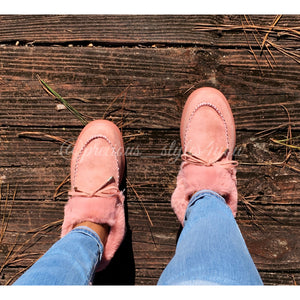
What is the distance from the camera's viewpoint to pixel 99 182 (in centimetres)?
122

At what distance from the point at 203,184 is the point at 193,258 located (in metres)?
0.36

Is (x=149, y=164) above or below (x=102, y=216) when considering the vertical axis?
above

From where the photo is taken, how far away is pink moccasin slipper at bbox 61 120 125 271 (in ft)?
3.72

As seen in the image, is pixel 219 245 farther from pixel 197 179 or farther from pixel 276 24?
pixel 276 24

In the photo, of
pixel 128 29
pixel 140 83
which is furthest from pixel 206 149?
pixel 128 29

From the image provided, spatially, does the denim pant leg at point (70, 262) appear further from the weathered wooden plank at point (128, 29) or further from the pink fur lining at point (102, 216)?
the weathered wooden plank at point (128, 29)

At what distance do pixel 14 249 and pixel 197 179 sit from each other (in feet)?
2.96

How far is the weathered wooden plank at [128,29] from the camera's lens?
4.00ft

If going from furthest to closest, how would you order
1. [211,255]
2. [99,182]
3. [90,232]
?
[99,182] < [90,232] < [211,255]

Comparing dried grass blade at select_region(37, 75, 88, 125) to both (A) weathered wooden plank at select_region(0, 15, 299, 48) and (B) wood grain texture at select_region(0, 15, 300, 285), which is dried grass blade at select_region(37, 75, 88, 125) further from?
(A) weathered wooden plank at select_region(0, 15, 299, 48)

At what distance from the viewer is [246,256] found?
868 millimetres

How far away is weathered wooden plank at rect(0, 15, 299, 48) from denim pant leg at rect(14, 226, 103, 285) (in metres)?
0.86

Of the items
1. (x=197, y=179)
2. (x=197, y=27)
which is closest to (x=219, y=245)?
(x=197, y=179)

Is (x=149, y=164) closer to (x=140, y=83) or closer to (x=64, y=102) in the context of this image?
(x=140, y=83)
